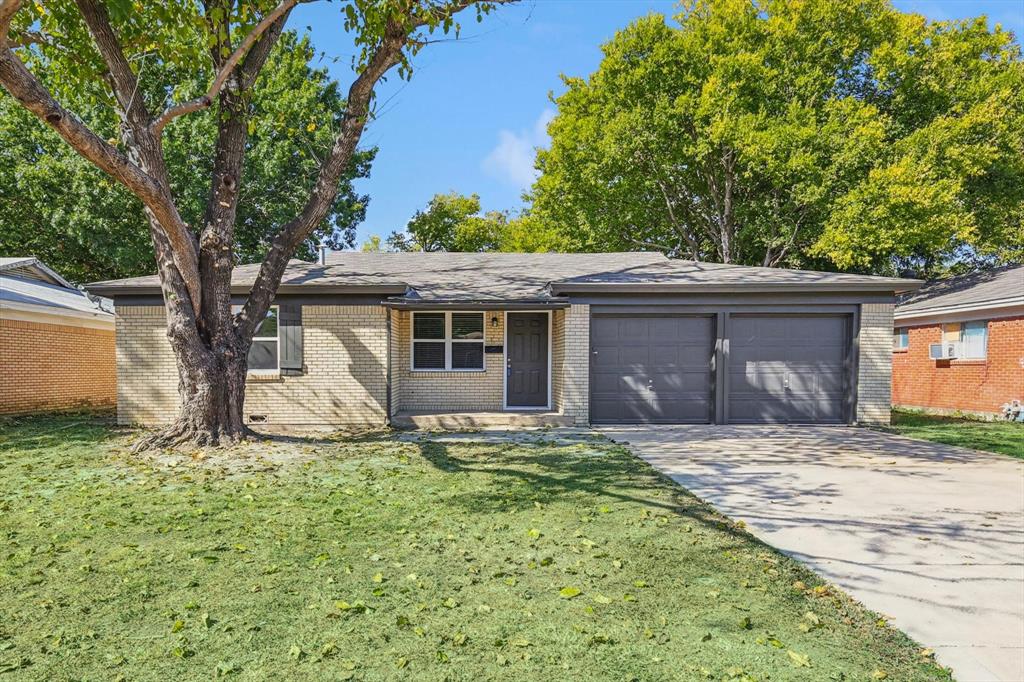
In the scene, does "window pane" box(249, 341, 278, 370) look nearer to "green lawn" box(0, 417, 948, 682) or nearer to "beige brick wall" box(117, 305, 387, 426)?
"beige brick wall" box(117, 305, 387, 426)

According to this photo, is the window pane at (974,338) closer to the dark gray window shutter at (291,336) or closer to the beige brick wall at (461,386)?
the beige brick wall at (461,386)

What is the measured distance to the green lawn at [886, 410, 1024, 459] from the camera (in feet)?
29.5

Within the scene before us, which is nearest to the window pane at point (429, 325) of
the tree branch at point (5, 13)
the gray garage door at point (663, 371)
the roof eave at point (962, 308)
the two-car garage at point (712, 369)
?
the two-car garage at point (712, 369)

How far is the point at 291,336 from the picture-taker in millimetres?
10742

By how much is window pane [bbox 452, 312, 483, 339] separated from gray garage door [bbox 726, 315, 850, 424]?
5394 mm

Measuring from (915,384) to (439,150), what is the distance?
1546 centimetres

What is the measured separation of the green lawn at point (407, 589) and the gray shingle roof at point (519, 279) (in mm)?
5280

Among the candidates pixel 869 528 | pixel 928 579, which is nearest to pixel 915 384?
pixel 869 528

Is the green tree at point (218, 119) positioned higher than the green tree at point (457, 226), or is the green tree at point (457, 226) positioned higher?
the green tree at point (457, 226)

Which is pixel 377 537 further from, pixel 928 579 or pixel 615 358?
pixel 615 358

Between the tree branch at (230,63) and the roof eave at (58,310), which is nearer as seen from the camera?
the tree branch at (230,63)

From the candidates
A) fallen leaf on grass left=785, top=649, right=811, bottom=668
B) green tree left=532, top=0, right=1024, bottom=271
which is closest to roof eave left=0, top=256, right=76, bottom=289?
green tree left=532, top=0, right=1024, bottom=271

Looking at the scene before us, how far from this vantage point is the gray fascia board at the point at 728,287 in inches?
420

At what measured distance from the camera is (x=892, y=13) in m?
19.1
